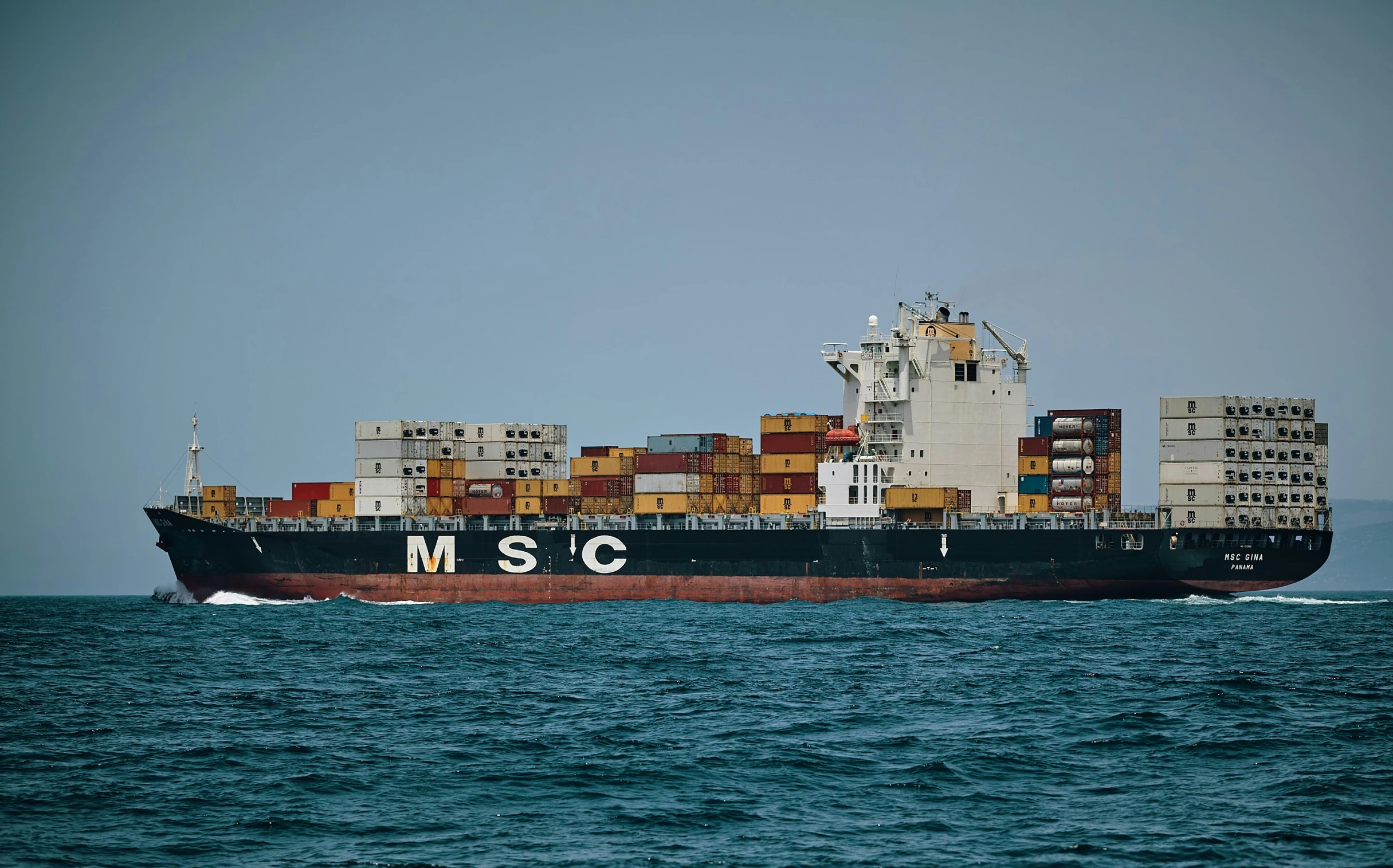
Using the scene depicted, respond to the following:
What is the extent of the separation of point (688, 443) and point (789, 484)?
626cm

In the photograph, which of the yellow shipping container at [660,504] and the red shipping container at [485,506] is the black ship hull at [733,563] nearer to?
the yellow shipping container at [660,504]

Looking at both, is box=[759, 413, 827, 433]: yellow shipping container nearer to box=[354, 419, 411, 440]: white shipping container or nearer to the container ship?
the container ship

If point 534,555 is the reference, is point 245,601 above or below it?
below

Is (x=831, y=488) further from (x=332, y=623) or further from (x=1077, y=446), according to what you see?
(x=332, y=623)

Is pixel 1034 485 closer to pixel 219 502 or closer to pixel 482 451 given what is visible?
pixel 482 451

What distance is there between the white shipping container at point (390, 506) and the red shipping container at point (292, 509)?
400 centimetres

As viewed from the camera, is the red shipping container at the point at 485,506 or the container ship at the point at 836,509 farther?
the red shipping container at the point at 485,506

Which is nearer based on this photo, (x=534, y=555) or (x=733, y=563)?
(x=733, y=563)

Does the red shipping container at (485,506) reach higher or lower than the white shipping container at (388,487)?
lower

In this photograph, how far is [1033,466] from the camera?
7069cm

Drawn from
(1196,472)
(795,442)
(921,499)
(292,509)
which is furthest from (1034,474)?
(292,509)

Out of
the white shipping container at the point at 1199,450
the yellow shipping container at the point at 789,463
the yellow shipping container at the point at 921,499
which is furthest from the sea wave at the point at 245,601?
the white shipping container at the point at 1199,450

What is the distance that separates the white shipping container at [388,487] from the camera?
77875 mm

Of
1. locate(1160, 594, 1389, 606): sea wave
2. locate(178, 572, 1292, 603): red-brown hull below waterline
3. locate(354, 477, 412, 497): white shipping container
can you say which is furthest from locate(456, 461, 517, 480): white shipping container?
locate(1160, 594, 1389, 606): sea wave
